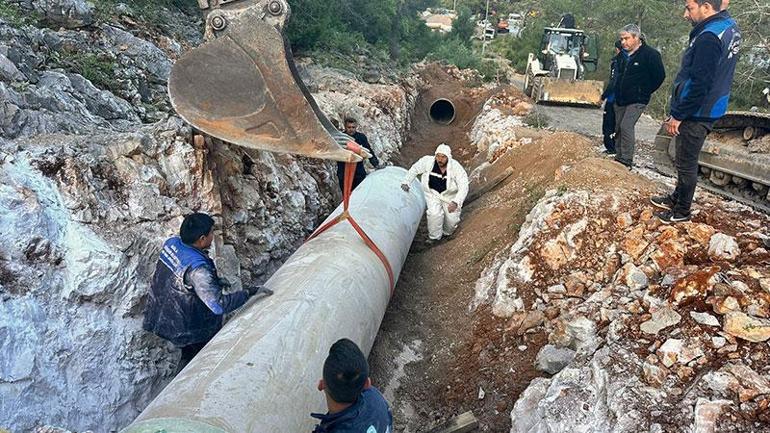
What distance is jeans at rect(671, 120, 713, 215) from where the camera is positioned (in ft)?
15.4

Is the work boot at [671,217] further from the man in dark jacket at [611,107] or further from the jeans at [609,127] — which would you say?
the jeans at [609,127]

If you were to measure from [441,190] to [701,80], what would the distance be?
12.2 feet

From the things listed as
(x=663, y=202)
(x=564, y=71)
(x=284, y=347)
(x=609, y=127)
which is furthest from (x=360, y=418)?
(x=564, y=71)

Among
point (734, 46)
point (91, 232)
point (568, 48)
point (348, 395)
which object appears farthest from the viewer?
point (568, 48)

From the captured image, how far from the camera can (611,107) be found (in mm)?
7145

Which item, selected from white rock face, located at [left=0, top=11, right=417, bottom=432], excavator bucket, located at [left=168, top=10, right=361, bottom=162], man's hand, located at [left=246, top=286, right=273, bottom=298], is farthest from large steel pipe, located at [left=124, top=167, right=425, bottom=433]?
excavator bucket, located at [left=168, top=10, right=361, bottom=162]

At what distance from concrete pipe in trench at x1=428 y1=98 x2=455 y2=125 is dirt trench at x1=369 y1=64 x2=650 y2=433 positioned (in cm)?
667

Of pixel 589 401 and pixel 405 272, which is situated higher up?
pixel 589 401

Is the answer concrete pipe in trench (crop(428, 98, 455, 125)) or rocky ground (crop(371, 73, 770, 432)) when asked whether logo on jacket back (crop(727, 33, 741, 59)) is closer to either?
rocky ground (crop(371, 73, 770, 432))

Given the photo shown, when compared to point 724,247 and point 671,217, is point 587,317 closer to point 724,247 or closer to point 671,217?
point 724,247

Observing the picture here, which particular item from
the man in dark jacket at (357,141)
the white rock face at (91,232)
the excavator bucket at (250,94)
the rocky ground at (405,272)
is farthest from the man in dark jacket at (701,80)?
the white rock face at (91,232)

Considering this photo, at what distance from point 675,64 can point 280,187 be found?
18.2 m

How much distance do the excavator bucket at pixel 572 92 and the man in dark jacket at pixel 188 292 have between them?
12778mm

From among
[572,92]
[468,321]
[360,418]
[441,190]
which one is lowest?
[468,321]
